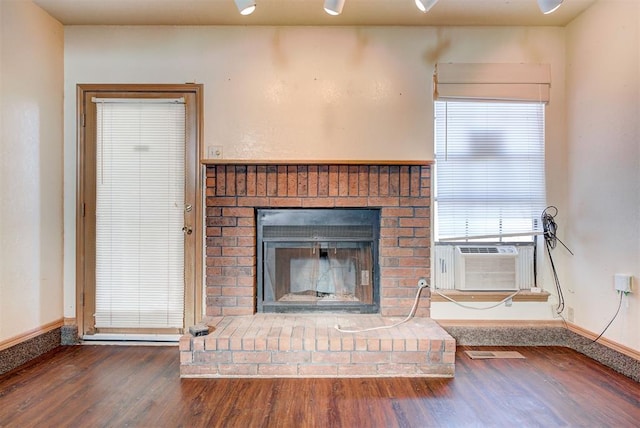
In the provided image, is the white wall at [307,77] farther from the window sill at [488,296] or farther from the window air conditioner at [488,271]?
the window air conditioner at [488,271]

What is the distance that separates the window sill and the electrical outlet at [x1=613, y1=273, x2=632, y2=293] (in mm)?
473

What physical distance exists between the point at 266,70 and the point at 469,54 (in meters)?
1.49

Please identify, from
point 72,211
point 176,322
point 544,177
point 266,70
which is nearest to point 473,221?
point 544,177

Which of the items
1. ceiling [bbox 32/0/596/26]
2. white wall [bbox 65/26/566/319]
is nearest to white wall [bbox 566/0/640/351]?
white wall [bbox 65/26/566/319]

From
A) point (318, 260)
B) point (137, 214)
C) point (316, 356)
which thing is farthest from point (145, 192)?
point (316, 356)

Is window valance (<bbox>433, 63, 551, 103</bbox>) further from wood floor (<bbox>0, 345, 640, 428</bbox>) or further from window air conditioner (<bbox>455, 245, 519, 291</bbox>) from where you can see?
wood floor (<bbox>0, 345, 640, 428</bbox>)

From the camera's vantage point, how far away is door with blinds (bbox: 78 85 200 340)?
251cm

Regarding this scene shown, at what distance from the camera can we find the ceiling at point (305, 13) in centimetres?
224

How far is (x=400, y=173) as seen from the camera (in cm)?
247

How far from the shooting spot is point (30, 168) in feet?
7.34

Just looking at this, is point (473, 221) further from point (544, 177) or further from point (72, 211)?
point (72, 211)

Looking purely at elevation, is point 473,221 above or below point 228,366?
above

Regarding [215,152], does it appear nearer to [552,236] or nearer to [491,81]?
[491,81]

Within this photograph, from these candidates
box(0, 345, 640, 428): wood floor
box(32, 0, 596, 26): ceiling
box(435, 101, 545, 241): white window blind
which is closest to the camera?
box(0, 345, 640, 428): wood floor
